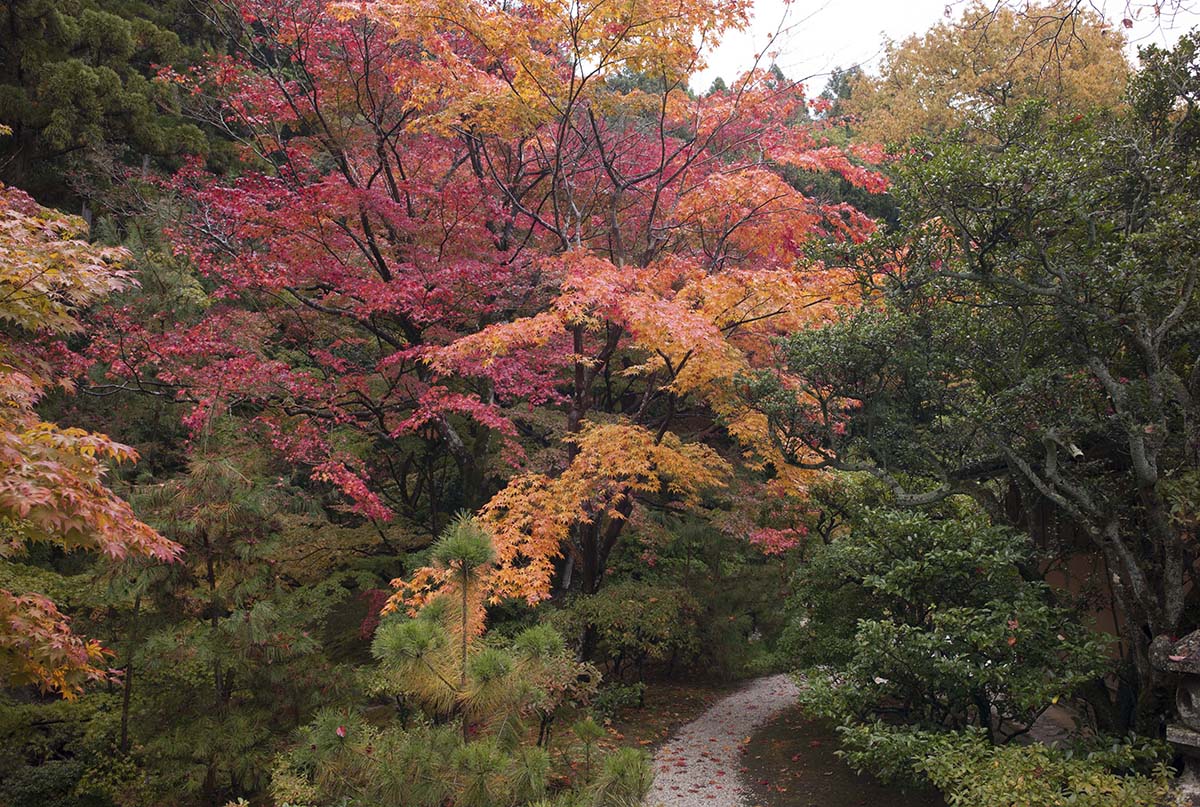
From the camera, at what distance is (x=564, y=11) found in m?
8.03

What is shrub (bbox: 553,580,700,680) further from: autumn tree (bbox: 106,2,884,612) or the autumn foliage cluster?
autumn tree (bbox: 106,2,884,612)

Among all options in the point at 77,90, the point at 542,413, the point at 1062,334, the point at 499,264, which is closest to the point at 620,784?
the point at 1062,334

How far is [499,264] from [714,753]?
651 centimetres

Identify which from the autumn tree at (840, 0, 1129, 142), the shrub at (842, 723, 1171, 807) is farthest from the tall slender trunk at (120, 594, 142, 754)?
the autumn tree at (840, 0, 1129, 142)

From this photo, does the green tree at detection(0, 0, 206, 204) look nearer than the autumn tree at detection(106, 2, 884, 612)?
No

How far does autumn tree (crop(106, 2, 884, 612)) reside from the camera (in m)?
8.28

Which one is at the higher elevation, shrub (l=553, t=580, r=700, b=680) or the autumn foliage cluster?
the autumn foliage cluster

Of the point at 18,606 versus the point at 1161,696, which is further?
the point at 1161,696

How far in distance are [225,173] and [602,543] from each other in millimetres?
8385

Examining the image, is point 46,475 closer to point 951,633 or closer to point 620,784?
point 620,784

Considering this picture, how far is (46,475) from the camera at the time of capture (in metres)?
3.78

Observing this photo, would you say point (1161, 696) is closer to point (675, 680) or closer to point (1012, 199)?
point (1012, 199)

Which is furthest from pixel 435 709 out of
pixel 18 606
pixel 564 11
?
pixel 564 11

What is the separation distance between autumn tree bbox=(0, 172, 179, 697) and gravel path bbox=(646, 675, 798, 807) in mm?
4017
